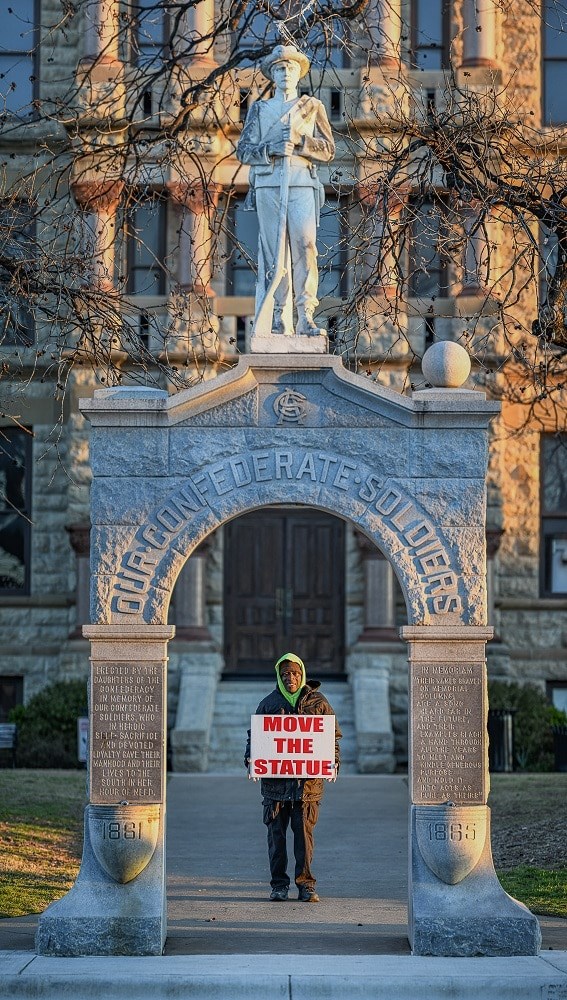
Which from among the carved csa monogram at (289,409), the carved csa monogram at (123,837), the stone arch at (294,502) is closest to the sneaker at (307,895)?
the carved csa monogram at (123,837)

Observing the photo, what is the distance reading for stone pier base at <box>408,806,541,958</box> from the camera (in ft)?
31.6

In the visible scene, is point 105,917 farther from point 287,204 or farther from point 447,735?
point 287,204

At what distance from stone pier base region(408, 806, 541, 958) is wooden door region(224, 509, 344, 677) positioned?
14025 mm

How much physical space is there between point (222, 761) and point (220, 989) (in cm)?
1249

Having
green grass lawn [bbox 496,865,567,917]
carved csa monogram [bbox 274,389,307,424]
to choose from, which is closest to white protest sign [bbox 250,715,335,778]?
carved csa monogram [bbox 274,389,307,424]

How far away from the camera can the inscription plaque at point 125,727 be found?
1000cm

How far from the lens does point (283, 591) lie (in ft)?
78.9

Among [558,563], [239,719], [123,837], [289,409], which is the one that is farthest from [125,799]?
[558,563]

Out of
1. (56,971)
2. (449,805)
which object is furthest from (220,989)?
(449,805)

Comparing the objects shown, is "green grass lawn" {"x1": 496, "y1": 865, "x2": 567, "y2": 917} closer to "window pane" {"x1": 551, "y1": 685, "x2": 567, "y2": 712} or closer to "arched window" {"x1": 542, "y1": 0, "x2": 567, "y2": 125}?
"window pane" {"x1": 551, "y1": 685, "x2": 567, "y2": 712}

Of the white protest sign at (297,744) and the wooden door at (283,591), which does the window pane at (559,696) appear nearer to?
the wooden door at (283,591)

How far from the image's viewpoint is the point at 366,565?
76.1 ft

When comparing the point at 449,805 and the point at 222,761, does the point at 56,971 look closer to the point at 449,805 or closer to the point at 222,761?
the point at 449,805

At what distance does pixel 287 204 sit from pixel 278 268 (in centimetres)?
43
